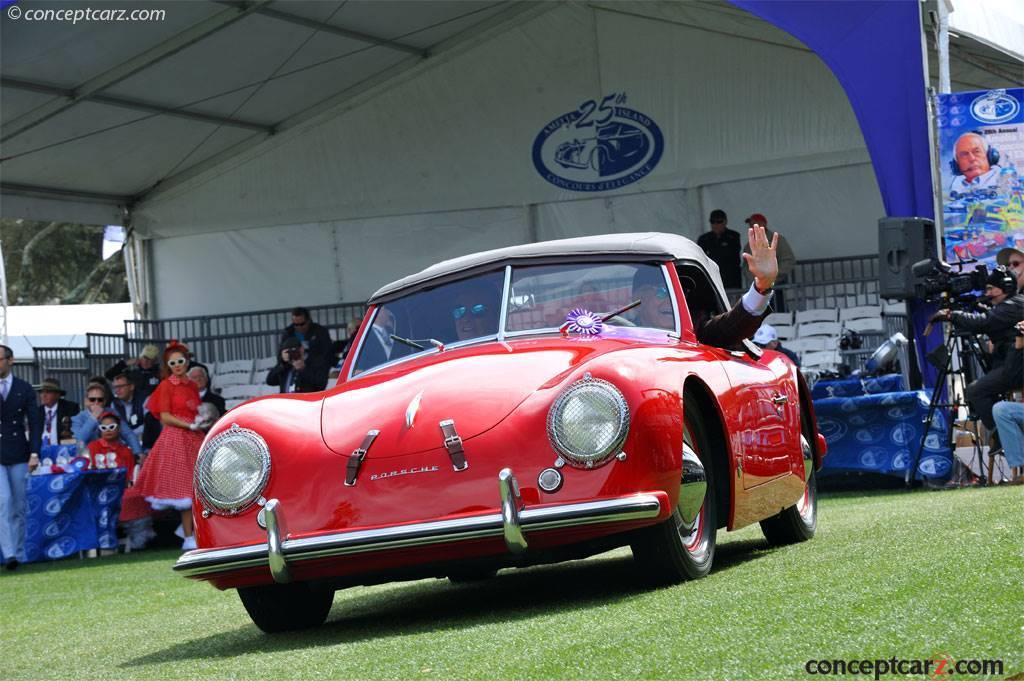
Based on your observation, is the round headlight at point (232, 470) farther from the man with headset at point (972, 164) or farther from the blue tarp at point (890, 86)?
the man with headset at point (972, 164)

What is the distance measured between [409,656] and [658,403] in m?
1.42

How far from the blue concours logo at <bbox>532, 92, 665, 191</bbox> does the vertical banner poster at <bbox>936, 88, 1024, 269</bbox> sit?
881 cm

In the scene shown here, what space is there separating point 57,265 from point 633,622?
4532 cm

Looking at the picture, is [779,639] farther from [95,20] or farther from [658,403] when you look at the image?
[95,20]

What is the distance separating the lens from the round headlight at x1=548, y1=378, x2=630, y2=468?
5.12 metres

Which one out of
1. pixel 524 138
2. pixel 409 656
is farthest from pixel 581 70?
pixel 409 656

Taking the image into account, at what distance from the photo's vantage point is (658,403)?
527 cm

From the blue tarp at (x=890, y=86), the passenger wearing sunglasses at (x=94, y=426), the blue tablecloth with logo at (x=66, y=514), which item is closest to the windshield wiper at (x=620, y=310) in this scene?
the blue tarp at (x=890, y=86)

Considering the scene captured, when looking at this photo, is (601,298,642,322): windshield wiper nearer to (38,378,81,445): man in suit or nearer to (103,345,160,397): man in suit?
(38,378,81,445): man in suit

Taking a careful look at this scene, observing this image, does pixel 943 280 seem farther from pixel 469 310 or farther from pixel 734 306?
pixel 469 310

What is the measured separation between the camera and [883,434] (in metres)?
12.8

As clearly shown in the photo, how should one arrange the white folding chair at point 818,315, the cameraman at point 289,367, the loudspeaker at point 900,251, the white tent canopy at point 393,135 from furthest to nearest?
the white tent canopy at point 393,135, the white folding chair at point 818,315, the cameraman at point 289,367, the loudspeaker at point 900,251

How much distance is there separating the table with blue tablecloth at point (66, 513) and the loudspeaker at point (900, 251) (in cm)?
793

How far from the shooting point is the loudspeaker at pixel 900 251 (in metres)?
11.9
